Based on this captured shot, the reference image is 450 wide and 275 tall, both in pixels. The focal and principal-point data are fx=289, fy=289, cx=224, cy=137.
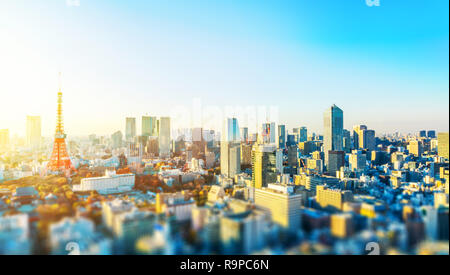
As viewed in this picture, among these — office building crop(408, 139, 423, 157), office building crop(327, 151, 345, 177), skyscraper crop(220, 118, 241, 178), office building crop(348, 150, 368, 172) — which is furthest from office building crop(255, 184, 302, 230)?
office building crop(408, 139, 423, 157)

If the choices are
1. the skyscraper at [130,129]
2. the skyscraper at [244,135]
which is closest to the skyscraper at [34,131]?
the skyscraper at [130,129]

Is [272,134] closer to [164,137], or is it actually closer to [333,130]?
[333,130]

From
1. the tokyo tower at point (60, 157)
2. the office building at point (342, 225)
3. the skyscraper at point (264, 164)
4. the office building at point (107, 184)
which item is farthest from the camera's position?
the skyscraper at point (264, 164)

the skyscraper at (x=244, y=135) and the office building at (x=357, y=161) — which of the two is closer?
the skyscraper at (x=244, y=135)

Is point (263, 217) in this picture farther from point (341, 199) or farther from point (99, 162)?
point (99, 162)

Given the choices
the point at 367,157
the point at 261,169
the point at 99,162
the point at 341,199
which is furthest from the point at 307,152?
the point at 99,162

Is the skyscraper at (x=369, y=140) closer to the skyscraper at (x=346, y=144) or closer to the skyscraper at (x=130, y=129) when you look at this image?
the skyscraper at (x=346, y=144)
